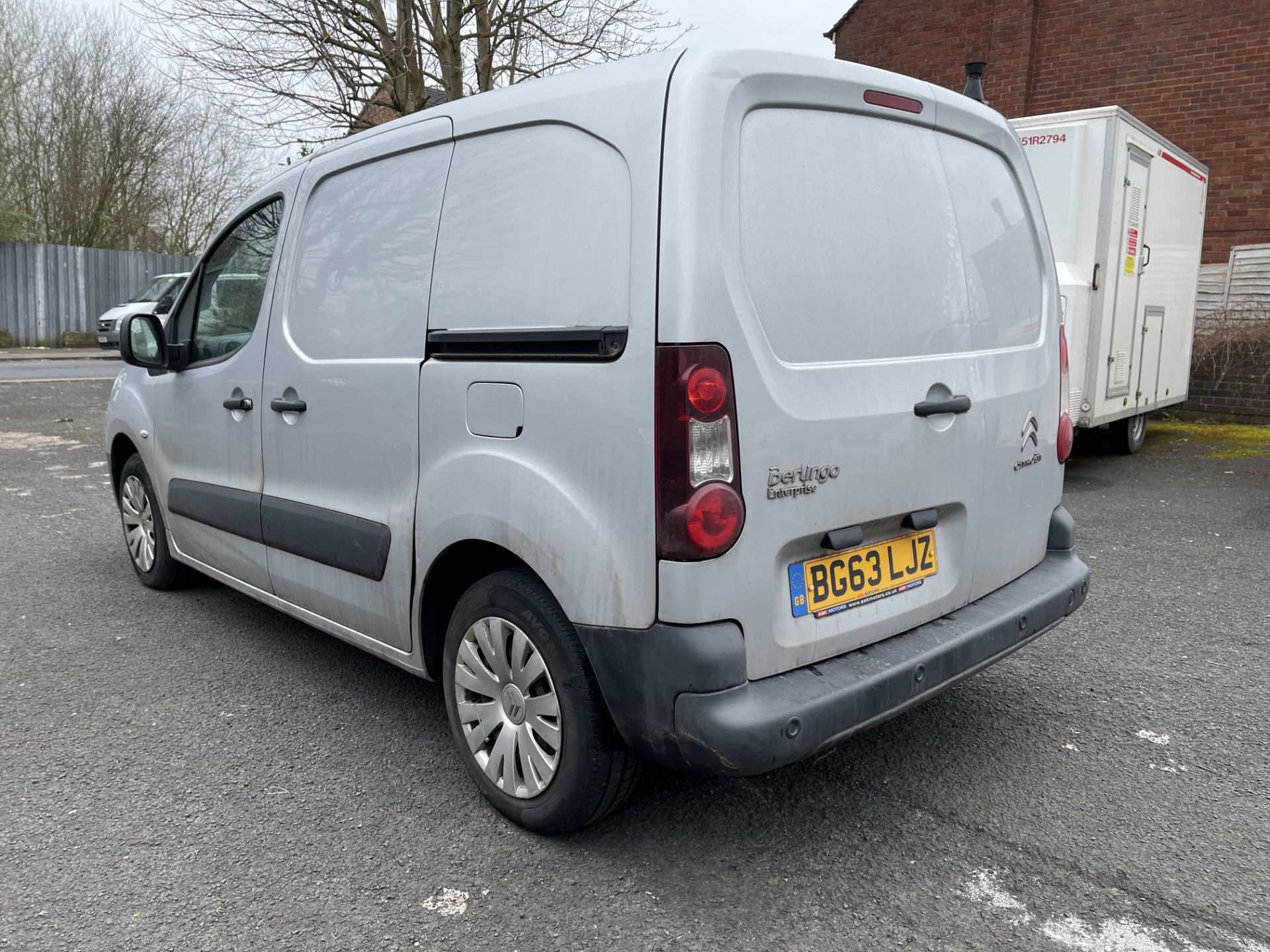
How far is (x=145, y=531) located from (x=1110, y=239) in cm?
672

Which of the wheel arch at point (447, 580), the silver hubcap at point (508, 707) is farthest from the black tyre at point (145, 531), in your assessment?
the silver hubcap at point (508, 707)

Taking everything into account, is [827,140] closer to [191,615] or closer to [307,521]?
[307,521]

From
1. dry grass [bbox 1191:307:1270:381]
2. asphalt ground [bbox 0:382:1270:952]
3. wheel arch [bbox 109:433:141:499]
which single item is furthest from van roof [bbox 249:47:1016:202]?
dry grass [bbox 1191:307:1270:381]

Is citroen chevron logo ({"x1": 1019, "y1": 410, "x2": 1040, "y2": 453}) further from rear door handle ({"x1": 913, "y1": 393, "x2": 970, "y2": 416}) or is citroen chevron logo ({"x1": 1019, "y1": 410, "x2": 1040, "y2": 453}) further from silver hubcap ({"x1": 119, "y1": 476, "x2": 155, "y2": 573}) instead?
silver hubcap ({"x1": 119, "y1": 476, "x2": 155, "y2": 573})

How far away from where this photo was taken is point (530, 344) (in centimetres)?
257

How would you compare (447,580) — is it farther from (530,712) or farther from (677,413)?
(677,413)

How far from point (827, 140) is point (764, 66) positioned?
0.26 metres

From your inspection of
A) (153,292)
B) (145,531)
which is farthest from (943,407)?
(153,292)

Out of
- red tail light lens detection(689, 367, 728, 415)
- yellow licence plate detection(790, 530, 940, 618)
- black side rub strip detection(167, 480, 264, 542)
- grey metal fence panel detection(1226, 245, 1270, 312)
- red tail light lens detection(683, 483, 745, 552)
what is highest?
grey metal fence panel detection(1226, 245, 1270, 312)

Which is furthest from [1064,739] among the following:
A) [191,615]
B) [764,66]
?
[191,615]

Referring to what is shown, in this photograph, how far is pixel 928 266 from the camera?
2.78m

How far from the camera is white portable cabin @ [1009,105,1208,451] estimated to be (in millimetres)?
7328

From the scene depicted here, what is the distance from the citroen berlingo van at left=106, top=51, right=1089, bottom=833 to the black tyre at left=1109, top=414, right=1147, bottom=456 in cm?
693

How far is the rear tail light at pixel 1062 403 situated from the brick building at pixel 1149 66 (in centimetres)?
1088
